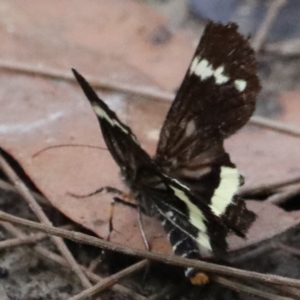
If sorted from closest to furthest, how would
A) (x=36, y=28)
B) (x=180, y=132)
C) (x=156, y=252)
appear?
1. (x=156, y=252)
2. (x=180, y=132)
3. (x=36, y=28)

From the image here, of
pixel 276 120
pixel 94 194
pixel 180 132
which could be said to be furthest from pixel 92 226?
pixel 276 120

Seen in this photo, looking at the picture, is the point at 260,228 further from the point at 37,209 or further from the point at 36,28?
the point at 36,28

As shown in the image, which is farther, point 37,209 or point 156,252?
point 37,209

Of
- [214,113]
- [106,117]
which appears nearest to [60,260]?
[106,117]

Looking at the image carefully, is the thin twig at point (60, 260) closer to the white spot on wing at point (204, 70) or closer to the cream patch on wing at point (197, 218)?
the cream patch on wing at point (197, 218)

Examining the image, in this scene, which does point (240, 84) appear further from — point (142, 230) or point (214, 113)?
point (142, 230)

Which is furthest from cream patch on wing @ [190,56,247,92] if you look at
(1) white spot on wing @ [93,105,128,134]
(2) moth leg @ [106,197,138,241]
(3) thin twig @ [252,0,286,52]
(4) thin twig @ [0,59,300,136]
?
(3) thin twig @ [252,0,286,52]
